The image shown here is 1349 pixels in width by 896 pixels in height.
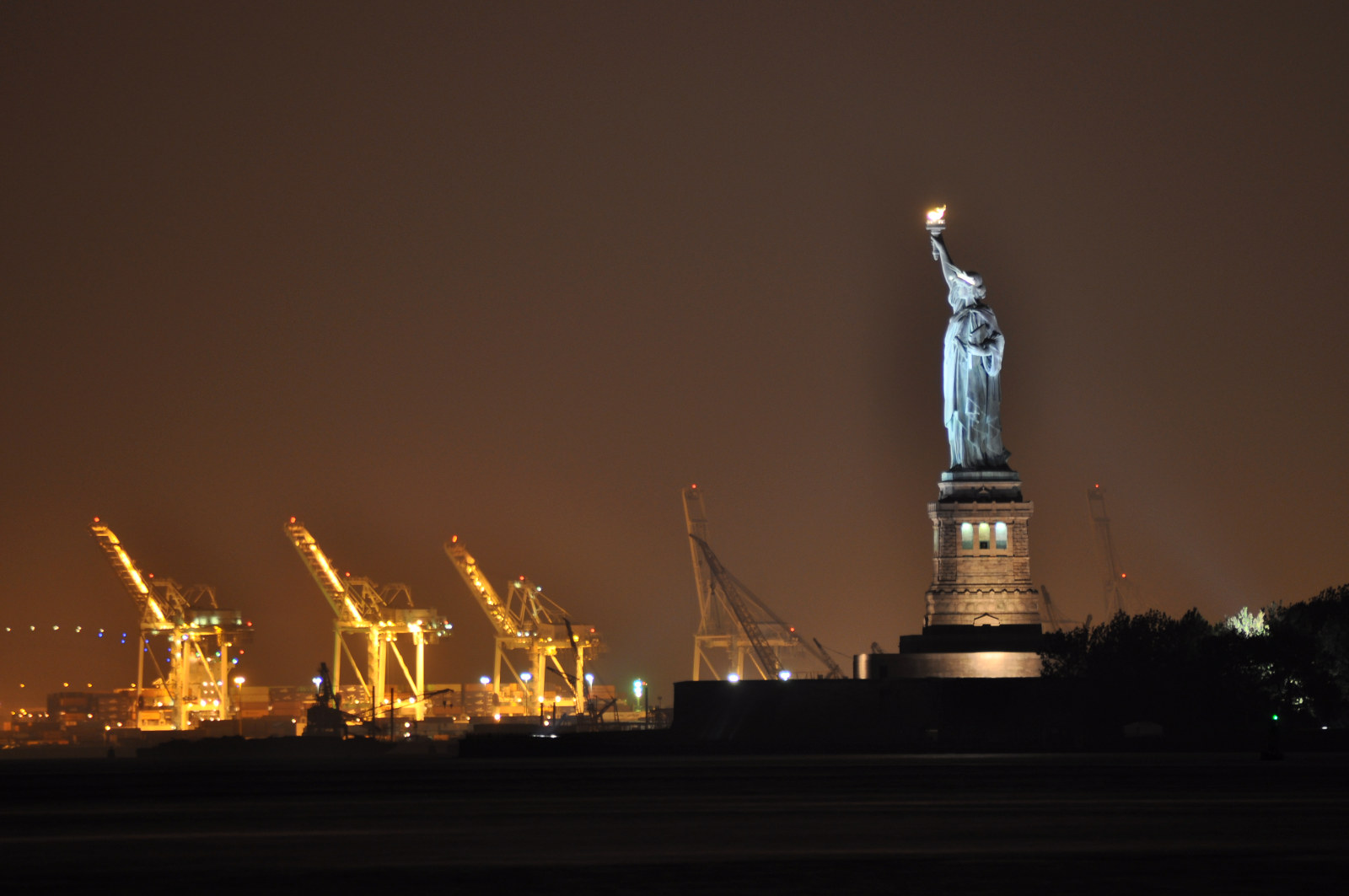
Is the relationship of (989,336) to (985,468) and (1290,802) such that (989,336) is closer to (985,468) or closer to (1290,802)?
(985,468)

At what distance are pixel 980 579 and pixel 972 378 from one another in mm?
8868

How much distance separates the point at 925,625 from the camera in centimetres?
7625

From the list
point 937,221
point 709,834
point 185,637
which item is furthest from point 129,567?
point 709,834

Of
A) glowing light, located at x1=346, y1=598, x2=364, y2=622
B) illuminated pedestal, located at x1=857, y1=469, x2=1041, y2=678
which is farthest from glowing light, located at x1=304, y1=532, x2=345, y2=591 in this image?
illuminated pedestal, located at x1=857, y1=469, x2=1041, y2=678

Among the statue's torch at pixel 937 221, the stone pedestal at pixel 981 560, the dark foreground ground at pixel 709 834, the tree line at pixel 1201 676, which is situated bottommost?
the dark foreground ground at pixel 709 834

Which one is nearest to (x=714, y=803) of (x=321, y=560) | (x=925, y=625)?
(x=925, y=625)

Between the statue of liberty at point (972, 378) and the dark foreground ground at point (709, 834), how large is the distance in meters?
34.8

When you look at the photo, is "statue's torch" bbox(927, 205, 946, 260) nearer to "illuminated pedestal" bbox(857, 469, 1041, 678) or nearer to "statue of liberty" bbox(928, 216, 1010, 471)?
"statue of liberty" bbox(928, 216, 1010, 471)

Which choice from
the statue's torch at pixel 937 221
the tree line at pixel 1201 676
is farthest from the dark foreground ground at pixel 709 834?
the statue's torch at pixel 937 221

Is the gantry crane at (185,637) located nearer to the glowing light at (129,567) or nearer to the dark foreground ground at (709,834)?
the glowing light at (129,567)

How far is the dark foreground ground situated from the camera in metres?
19.5

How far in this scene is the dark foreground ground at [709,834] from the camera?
63.9ft

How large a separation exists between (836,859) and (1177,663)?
181 feet

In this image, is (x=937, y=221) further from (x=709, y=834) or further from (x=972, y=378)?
(x=709, y=834)
